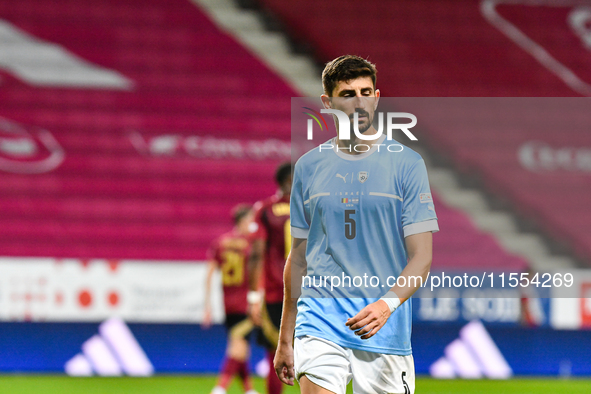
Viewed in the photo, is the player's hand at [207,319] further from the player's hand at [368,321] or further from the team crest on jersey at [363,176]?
the player's hand at [368,321]

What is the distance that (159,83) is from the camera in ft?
33.7

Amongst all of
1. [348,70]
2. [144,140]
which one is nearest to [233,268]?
[144,140]

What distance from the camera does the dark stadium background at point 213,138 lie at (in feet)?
29.4

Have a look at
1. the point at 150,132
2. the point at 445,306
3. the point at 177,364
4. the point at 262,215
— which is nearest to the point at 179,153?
the point at 150,132

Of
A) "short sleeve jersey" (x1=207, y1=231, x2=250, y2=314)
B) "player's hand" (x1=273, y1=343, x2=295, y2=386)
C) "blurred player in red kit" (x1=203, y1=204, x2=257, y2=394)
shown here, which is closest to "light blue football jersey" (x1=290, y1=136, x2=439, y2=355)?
"player's hand" (x1=273, y1=343, x2=295, y2=386)

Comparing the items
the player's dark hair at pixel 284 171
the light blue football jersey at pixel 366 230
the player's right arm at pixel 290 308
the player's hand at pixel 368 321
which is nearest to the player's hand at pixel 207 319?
the player's dark hair at pixel 284 171

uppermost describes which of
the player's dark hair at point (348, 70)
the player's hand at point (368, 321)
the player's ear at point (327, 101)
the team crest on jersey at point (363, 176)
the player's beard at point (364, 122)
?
the player's dark hair at point (348, 70)

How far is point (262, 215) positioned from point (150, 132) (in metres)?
4.81

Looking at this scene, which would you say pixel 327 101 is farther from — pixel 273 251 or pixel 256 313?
pixel 256 313

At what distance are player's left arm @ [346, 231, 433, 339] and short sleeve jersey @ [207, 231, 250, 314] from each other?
4.74 metres

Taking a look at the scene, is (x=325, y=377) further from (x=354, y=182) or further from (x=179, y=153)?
(x=179, y=153)

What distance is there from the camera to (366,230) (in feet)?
8.63

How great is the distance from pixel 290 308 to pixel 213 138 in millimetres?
7534

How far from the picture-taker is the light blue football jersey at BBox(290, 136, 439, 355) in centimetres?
262
